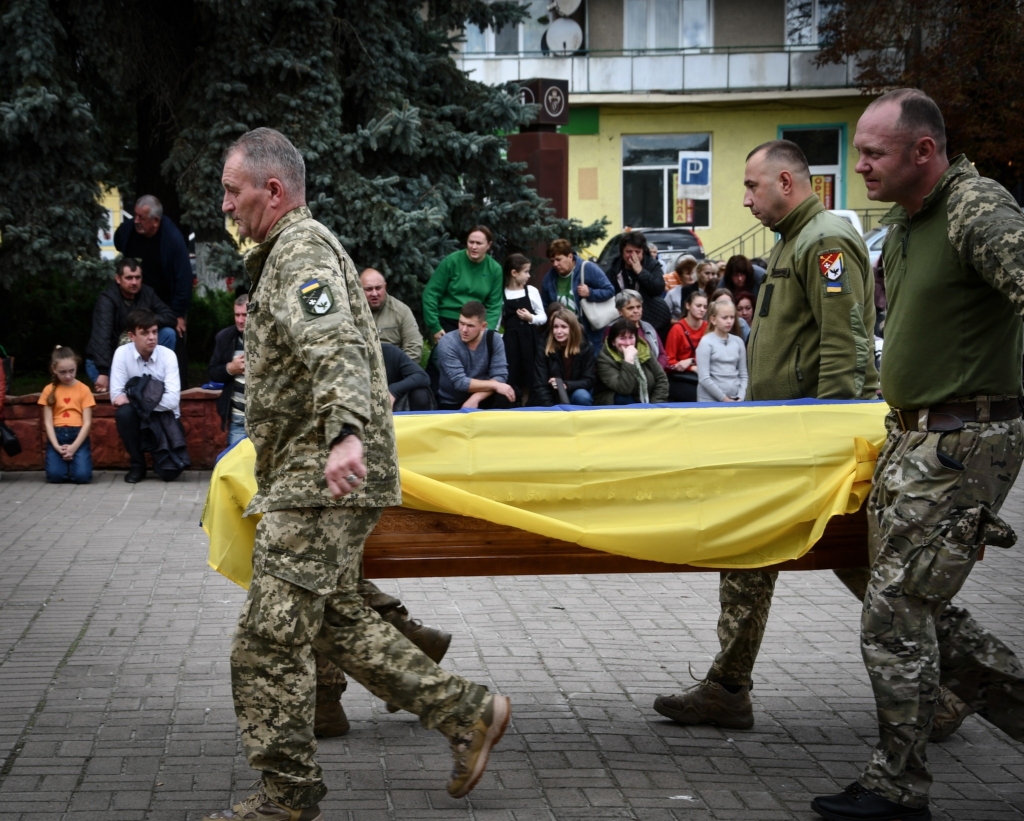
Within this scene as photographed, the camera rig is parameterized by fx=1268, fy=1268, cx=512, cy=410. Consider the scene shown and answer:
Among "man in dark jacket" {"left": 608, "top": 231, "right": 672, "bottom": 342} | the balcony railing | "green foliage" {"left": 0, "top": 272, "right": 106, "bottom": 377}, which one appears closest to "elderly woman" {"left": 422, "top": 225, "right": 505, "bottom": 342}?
"man in dark jacket" {"left": 608, "top": 231, "right": 672, "bottom": 342}

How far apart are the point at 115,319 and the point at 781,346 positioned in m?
8.77

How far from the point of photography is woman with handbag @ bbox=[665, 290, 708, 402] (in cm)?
1262

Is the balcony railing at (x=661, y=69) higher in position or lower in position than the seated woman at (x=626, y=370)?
higher

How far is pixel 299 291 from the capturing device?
373cm

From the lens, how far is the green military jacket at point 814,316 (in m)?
4.79

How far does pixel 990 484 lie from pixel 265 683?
232 centimetres

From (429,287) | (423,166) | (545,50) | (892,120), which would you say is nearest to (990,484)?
(892,120)

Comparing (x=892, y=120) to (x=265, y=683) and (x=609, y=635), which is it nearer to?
(x=265, y=683)

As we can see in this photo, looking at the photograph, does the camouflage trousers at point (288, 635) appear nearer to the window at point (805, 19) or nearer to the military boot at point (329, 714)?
the military boot at point (329, 714)

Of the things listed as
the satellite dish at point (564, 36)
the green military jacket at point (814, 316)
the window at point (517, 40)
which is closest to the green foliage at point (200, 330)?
the green military jacket at point (814, 316)

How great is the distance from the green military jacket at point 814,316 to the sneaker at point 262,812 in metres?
2.42

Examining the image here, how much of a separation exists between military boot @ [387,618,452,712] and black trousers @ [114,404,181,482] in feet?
23.5

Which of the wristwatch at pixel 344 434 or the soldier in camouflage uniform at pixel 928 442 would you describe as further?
the soldier in camouflage uniform at pixel 928 442

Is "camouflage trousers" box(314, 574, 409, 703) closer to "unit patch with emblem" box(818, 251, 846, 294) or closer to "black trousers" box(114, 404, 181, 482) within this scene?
"unit patch with emblem" box(818, 251, 846, 294)
